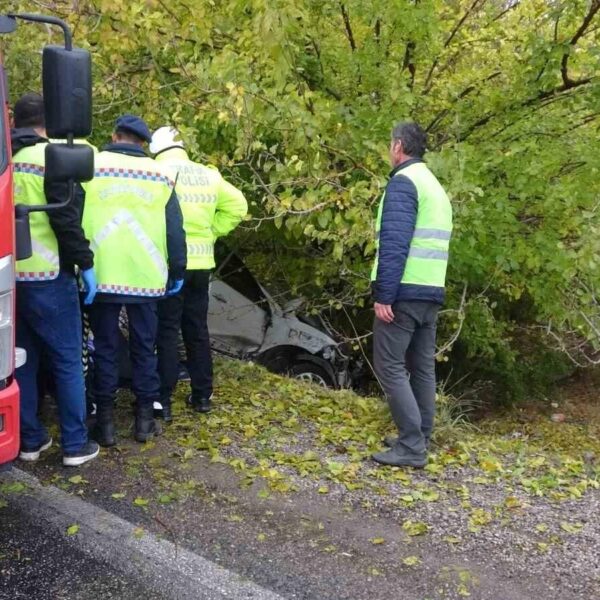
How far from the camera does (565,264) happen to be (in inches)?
255

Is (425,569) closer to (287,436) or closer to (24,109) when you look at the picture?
(287,436)

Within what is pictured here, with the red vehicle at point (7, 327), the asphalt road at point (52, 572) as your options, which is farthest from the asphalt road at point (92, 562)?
the red vehicle at point (7, 327)

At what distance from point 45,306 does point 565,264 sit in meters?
4.30

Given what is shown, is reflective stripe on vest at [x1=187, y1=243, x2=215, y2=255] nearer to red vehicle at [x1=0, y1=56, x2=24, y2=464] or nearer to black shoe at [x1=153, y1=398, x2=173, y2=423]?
black shoe at [x1=153, y1=398, x2=173, y2=423]

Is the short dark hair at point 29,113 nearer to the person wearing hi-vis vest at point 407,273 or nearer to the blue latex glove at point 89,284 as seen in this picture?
the blue latex glove at point 89,284

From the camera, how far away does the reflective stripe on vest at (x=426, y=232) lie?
4.62 meters

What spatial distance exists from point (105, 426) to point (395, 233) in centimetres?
223

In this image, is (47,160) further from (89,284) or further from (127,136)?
(127,136)

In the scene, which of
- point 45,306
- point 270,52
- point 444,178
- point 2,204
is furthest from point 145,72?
point 2,204

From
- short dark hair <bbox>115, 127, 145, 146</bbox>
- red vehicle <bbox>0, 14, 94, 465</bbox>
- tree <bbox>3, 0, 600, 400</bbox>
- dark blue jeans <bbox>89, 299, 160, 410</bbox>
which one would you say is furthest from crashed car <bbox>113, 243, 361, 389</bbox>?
red vehicle <bbox>0, 14, 94, 465</bbox>

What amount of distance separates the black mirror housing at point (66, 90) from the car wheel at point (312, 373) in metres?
5.44

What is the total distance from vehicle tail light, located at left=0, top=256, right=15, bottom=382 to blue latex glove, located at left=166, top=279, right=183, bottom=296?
1.58 metres

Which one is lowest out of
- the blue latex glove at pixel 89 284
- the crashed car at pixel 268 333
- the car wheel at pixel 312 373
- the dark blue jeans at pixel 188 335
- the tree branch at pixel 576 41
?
the car wheel at pixel 312 373

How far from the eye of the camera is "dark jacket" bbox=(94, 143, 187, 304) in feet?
15.4
